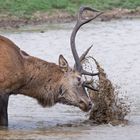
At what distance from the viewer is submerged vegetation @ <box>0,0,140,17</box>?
2998 cm

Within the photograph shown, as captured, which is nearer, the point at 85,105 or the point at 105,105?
the point at 85,105

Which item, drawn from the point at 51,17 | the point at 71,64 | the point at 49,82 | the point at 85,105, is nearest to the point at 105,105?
the point at 85,105

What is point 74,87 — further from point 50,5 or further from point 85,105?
point 50,5

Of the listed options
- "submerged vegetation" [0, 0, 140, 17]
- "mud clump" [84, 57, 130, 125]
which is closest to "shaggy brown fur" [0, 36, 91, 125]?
"mud clump" [84, 57, 130, 125]

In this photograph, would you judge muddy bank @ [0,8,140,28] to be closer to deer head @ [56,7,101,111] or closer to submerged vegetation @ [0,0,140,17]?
submerged vegetation @ [0,0,140,17]

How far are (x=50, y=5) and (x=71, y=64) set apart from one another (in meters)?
13.5

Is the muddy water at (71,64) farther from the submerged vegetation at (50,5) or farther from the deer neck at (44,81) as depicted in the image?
the submerged vegetation at (50,5)

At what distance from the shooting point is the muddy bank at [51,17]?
91.8 ft

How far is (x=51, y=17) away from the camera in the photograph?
98.1 ft

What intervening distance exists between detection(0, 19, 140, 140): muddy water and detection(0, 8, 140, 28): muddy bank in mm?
985

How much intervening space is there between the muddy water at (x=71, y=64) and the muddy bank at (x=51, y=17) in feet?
3.23

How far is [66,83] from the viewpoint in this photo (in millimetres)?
12289

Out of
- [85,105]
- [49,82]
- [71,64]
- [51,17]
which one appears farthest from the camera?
[51,17]

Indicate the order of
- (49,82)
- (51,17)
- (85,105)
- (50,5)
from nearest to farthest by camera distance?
(85,105), (49,82), (51,17), (50,5)
